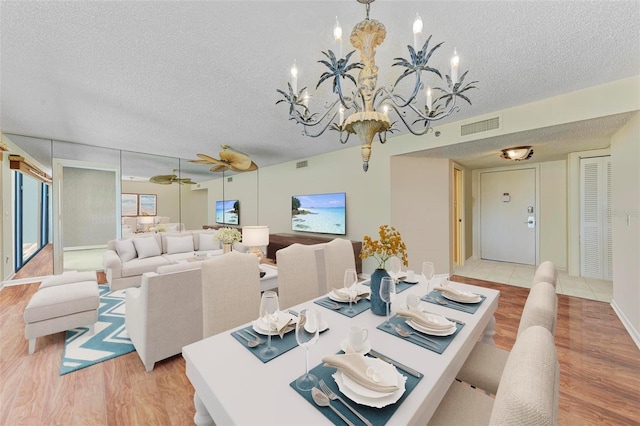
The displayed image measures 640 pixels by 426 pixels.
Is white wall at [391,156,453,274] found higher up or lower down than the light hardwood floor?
higher up

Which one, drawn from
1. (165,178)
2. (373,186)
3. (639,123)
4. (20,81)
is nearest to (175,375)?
(20,81)

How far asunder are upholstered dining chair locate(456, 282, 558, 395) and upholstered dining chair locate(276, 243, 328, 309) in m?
1.13

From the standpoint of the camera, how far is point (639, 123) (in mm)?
2283

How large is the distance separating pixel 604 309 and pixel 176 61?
5348 millimetres

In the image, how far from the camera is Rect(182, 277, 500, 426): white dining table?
77cm

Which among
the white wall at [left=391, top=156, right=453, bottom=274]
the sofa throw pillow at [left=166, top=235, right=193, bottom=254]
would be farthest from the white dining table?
the sofa throw pillow at [left=166, top=235, right=193, bottom=254]

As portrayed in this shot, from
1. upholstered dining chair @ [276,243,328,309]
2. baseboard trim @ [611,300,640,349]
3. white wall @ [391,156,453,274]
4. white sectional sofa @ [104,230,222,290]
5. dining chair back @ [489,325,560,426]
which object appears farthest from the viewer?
white wall @ [391,156,453,274]

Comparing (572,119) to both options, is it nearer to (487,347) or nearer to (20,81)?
(487,347)

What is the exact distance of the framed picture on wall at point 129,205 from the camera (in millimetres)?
5254

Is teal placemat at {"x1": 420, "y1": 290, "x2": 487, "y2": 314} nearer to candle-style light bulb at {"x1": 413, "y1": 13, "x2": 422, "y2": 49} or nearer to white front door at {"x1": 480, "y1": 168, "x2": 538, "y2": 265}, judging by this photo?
candle-style light bulb at {"x1": 413, "y1": 13, "x2": 422, "y2": 49}

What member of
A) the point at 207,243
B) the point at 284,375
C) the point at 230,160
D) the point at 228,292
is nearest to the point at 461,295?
the point at 284,375

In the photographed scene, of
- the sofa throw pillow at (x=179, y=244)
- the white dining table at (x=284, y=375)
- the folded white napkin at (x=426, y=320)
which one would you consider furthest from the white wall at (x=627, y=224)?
the sofa throw pillow at (x=179, y=244)

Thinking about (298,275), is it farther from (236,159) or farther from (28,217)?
(28,217)

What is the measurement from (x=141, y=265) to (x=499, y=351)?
4624mm
